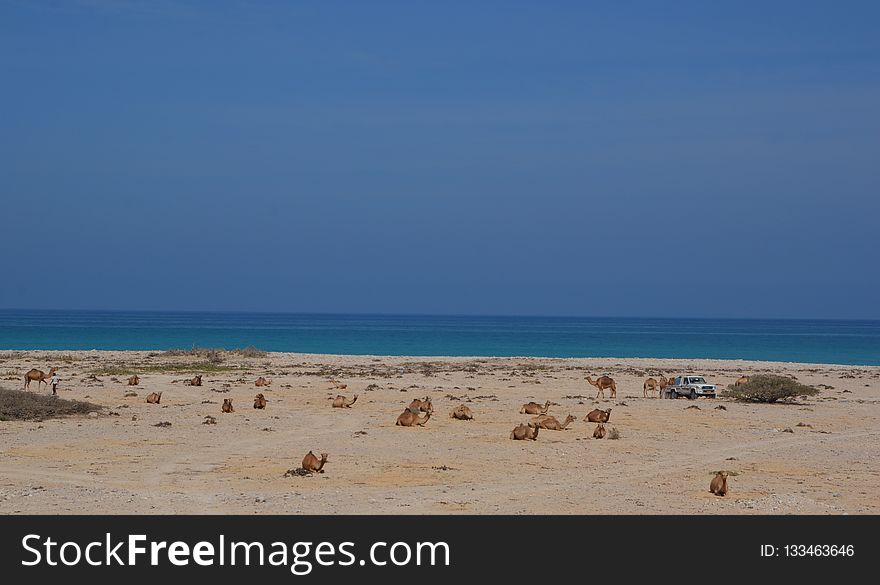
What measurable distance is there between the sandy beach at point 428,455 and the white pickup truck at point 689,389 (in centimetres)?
80

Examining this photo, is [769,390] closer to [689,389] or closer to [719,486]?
[689,389]

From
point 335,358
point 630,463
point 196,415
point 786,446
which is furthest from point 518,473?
point 335,358

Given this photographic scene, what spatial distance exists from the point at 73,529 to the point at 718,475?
31.9 ft

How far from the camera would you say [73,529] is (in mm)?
12320

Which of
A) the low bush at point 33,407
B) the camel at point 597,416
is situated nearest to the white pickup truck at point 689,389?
the camel at point 597,416

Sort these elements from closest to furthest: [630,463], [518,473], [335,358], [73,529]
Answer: [73,529]
[518,473]
[630,463]
[335,358]

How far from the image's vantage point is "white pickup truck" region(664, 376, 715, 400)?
39.1 meters

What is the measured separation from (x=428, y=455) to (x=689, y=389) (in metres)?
20.0

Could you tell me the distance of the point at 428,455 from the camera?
846 inches

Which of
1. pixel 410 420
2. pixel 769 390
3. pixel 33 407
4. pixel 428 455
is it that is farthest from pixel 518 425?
pixel 769 390

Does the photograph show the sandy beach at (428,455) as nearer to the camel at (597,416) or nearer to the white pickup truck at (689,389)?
the camel at (597,416)

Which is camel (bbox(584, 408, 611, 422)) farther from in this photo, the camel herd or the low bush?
the low bush

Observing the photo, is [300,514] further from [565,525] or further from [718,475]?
[718,475]

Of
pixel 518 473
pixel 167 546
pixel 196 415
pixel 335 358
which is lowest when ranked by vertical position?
pixel 167 546
